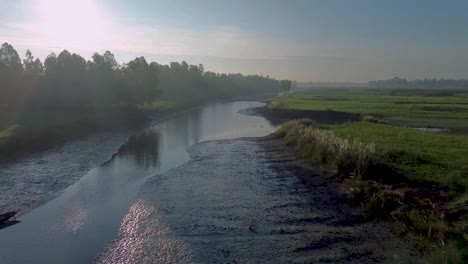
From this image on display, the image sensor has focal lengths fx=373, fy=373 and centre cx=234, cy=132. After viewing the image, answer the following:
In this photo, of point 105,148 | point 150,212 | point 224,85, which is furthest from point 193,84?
point 150,212

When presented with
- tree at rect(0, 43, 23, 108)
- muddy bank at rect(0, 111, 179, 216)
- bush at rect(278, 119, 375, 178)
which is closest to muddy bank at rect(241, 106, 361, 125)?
bush at rect(278, 119, 375, 178)

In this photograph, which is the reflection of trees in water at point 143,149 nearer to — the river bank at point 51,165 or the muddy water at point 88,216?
the muddy water at point 88,216

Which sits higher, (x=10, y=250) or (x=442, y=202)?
(x=442, y=202)

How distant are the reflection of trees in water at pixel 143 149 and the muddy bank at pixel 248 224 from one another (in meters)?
7.46

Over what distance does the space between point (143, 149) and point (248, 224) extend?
88.9 ft

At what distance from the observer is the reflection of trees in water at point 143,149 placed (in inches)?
1442

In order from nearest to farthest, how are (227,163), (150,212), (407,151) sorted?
(150,212), (407,151), (227,163)

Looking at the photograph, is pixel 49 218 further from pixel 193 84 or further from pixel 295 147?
pixel 193 84

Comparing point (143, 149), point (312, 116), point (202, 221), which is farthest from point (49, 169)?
point (312, 116)

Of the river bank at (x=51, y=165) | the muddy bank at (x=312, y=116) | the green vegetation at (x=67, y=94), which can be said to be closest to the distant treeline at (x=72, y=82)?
the green vegetation at (x=67, y=94)

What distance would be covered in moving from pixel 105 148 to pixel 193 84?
10578cm

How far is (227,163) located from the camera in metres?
33.7

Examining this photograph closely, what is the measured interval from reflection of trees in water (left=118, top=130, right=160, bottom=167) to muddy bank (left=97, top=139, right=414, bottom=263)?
24.5 feet

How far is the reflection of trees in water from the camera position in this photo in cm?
3662
